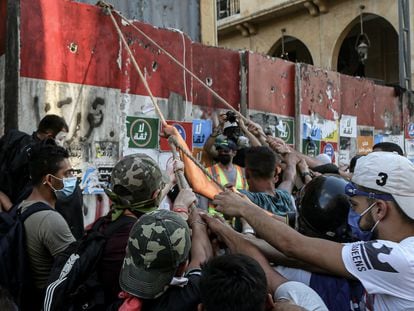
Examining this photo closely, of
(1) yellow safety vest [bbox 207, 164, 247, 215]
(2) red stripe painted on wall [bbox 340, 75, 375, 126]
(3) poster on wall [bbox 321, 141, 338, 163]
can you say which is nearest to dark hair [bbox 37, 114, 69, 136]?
(1) yellow safety vest [bbox 207, 164, 247, 215]

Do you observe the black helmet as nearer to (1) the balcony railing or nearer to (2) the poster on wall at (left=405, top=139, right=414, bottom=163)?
(2) the poster on wall at (left=405, top=139, right=414, bottom=163)

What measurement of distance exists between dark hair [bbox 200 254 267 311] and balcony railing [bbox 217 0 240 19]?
1800cm

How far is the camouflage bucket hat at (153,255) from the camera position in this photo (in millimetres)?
1925

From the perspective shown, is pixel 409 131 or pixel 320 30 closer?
pixel 409 131

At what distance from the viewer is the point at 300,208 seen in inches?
93.0

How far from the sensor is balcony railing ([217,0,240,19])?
1903 centimetres

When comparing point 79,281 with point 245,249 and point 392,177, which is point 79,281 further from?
point 392,177

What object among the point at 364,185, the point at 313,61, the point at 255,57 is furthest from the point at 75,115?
the point at 313,61

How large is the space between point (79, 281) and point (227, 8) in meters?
18.4

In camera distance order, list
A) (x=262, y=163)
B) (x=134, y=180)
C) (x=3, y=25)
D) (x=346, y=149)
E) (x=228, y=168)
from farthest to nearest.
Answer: (x=346, y=149) < (x=228, y=168) < (x=3, y=25) < (x=262, y=163) < (x=134, y=180)

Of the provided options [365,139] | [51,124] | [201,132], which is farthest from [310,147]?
[51,124]

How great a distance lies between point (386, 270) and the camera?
1.91 m

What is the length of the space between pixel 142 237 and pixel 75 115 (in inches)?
134

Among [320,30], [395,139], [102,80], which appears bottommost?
[395,139]
